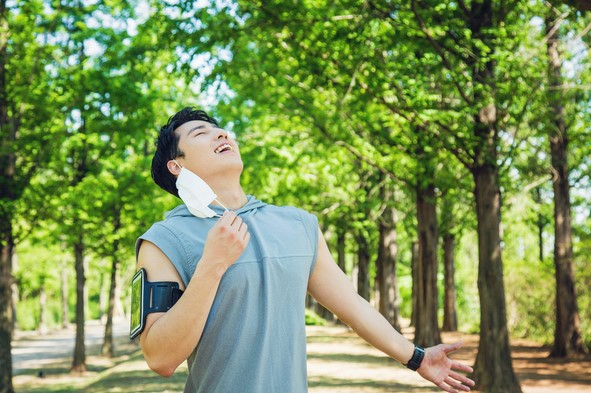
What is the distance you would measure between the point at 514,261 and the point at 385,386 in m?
13.8

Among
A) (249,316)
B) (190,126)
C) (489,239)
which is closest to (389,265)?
(489,239)

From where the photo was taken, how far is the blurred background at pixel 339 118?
13125 mm

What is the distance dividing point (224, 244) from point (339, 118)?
1679 cm

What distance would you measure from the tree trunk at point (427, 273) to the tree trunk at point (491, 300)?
755 cm

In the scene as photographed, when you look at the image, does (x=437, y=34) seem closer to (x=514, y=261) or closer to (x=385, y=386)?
(x=385, y=386)

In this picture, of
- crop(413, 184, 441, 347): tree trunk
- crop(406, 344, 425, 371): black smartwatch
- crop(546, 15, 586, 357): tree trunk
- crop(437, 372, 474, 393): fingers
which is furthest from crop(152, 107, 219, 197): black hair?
crop(413, 184, 441, 347): tree trunk

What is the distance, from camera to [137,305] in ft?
8.43

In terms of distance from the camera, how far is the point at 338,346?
26516mm

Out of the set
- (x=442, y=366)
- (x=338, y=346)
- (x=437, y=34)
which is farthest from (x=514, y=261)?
(x=442, y=366)

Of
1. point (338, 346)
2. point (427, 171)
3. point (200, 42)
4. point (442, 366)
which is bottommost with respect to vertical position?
point (338, 346)

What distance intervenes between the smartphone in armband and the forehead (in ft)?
2.02

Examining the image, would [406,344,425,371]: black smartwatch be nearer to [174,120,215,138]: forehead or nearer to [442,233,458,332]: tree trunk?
[174,120,215,138]: forehead

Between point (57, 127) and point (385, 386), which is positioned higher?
point (57, 127)

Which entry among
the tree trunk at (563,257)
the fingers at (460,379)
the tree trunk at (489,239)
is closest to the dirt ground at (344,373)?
the tree trunk at (563,257)
